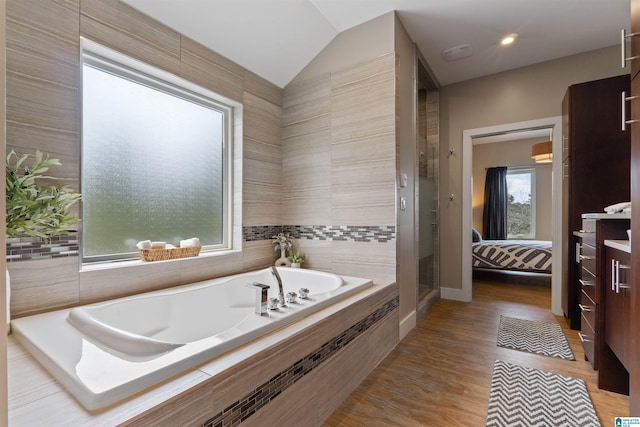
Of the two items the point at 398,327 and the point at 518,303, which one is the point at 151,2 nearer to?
the point at 398,327

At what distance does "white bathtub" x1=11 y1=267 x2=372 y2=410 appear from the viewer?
0.86 m

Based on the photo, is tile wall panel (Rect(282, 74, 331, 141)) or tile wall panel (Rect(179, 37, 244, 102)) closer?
tile wall panel (Rect(179, 37, 244, 102))

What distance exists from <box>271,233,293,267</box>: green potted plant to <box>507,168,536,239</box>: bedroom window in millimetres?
5665

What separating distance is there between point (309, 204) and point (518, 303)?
2621mm

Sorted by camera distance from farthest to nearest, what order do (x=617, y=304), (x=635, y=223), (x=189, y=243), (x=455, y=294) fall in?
(x=455, y=294) → (x=189, y=243) → (x=617, y=304) → (x=635, y=223)

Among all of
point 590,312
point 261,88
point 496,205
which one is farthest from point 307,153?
point 496,205

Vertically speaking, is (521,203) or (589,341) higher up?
(521,203)

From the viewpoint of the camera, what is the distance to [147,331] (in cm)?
163

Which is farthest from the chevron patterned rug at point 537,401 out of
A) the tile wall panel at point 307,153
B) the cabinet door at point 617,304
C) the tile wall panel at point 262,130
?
the tile wall panel at point 262,130

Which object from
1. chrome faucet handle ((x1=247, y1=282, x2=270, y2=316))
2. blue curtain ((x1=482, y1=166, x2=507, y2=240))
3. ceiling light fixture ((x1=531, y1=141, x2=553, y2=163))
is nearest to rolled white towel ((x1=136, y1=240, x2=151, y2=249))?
chrome faucet handle ((x1=247, y1=282, x2=270, y2=316))

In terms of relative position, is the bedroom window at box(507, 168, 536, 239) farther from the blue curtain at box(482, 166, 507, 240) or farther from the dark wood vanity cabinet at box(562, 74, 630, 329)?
the dark wood vanity cabinet at box(562, 74, 630, 329)

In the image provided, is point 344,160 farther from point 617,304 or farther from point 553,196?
point 553,196

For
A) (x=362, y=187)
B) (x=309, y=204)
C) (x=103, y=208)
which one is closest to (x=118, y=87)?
(x=103, y=208)

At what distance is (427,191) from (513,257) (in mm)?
2007
